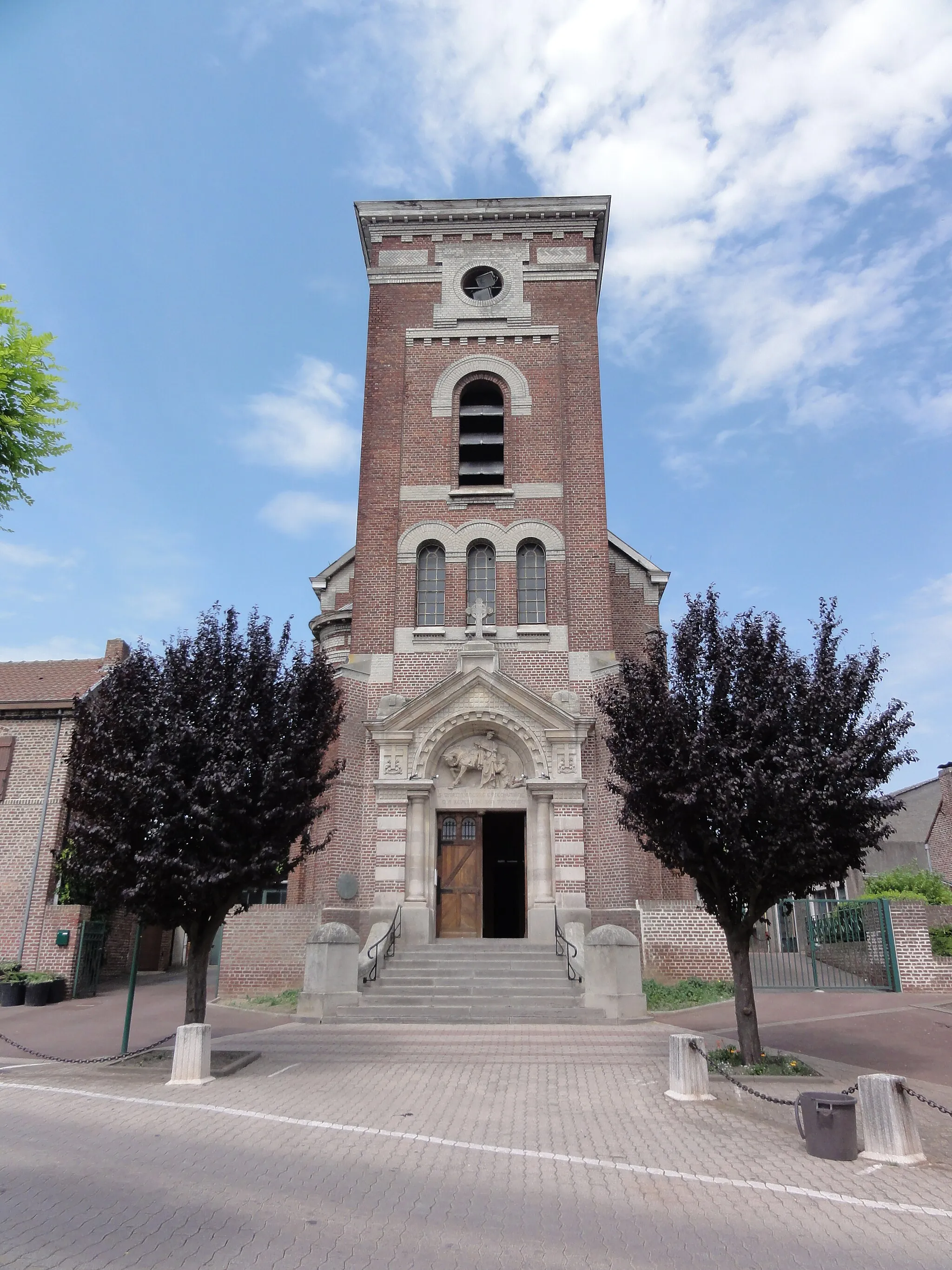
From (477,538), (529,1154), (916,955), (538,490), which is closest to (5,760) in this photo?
(477,538)

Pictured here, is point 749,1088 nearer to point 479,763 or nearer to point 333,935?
point 333,935

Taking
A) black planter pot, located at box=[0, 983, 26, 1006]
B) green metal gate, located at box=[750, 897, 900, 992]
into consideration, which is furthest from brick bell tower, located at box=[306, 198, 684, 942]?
black planter pot, located at box=[0, 983, 26, 1006]

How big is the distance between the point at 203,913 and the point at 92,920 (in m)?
10.9

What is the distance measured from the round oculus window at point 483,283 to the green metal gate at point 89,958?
18.2 m

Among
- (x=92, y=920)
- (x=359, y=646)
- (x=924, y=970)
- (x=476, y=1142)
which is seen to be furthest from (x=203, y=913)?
(x=924, y=970)

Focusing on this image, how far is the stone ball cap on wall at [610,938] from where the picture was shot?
47.5 ft

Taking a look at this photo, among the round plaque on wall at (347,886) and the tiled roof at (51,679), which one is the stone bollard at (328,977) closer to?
the round plaque on wall at (347,886)

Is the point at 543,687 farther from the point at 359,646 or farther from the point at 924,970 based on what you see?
the point at 924,970

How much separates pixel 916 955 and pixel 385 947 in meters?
10.2

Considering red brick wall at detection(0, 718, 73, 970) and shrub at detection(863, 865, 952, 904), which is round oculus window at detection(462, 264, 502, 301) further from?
shrub at detection(863, 865, 952, 904)

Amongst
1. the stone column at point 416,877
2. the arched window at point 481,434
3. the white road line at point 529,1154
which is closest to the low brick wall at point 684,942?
the stone column at point 416,877

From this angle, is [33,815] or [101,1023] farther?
[33,815]

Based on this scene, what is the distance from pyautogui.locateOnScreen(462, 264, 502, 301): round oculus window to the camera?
23.3 meters

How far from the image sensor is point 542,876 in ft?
59.2
